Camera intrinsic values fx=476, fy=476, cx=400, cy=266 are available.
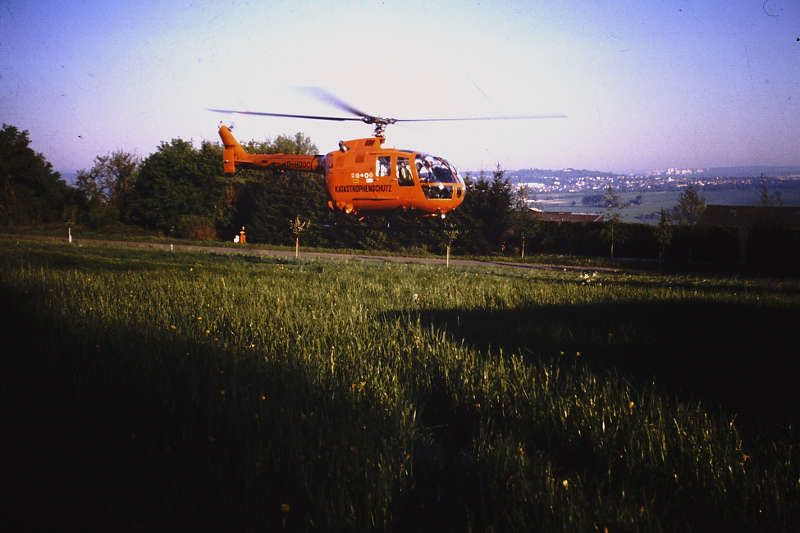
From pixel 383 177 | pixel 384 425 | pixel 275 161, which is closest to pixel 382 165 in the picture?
pixel 383 177

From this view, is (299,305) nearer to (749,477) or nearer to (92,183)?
(749,477)

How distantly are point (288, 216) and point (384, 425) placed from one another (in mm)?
30979

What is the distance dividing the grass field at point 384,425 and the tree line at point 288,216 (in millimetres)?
16595

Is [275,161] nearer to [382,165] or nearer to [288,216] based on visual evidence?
[382,165]

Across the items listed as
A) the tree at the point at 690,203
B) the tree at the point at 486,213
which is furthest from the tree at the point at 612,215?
the tree at the point at 690,203

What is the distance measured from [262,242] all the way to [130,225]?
13.6m

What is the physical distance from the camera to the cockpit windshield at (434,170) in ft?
43.6

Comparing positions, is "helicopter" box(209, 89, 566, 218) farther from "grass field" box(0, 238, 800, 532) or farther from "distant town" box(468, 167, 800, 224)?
"distant town" box(468, 167, 800, 224)

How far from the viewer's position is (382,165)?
13.3 metres

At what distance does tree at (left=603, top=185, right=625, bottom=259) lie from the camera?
94.2 feet

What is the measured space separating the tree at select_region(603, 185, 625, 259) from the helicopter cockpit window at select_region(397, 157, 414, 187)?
19525 mm

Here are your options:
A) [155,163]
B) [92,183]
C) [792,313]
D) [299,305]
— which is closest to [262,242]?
[155,163]

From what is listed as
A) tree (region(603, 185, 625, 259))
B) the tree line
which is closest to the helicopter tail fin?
the tree line

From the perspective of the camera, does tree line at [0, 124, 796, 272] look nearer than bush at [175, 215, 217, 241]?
Yes
